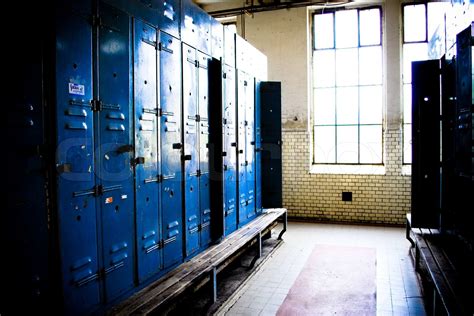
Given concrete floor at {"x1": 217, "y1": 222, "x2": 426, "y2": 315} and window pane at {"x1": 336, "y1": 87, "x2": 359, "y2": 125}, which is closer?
→ concrete floor at {"x1": 217, "y1": 222, "x2": 426, "y2": 315}

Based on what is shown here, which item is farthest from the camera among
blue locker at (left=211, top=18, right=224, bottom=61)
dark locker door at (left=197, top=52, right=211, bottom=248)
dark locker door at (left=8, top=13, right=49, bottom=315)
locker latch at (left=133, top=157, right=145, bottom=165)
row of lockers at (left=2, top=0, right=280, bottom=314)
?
blue locker at (left=211, top=18, right=224, bottom=61)

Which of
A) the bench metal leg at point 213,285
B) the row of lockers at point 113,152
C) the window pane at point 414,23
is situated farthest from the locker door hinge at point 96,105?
the window pane at point 414,23

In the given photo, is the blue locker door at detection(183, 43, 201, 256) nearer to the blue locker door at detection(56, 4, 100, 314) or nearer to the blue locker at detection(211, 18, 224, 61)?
the blue locker at detection(211, 18, 224, 61)

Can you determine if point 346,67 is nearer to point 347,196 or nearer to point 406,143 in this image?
point 406,143

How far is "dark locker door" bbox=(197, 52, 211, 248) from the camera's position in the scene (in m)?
4.10

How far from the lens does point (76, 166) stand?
2.39 meters

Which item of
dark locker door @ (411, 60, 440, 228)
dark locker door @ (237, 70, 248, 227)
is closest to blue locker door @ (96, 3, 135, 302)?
dark locker door @ (237, 70, 248, 227)

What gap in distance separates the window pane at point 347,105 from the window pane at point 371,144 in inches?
10.9

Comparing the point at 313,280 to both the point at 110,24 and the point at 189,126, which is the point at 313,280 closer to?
the point at 189,126

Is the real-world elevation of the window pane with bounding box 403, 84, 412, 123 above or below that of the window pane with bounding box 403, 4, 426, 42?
below

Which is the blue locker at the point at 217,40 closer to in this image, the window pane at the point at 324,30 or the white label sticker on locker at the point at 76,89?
the white label sticker on locker at the point at 76,89

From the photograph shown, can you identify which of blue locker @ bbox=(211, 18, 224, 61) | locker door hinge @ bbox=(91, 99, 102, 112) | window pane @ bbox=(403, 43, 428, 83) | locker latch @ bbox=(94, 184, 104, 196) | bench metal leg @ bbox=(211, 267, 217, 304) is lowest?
bench metal leg @ bbox=(211, 267, 217, 304)

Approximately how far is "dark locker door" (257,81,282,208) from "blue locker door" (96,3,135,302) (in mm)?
3461

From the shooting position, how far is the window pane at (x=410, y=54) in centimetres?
693
